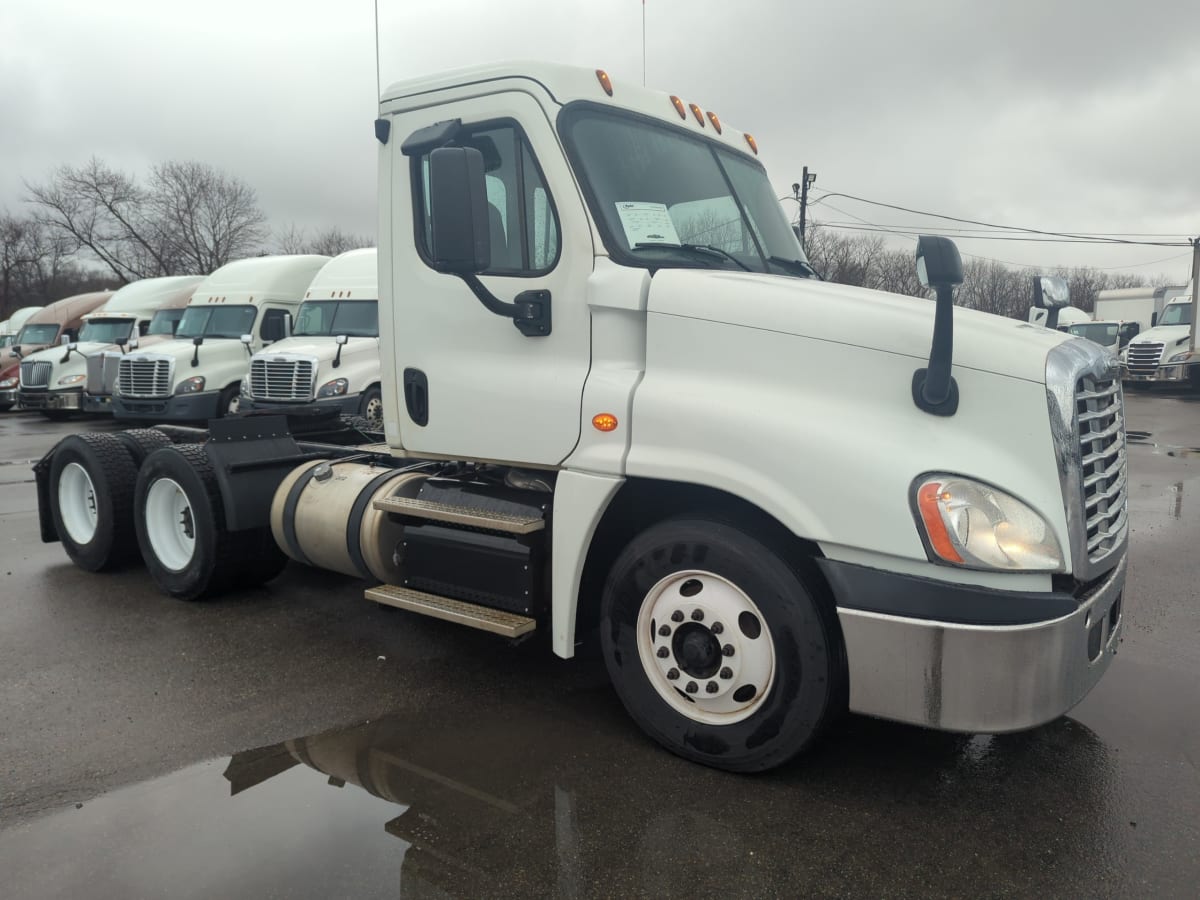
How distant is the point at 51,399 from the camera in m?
18.4

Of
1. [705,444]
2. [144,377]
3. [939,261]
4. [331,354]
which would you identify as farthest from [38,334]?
[939,261]

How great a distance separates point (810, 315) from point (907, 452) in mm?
640

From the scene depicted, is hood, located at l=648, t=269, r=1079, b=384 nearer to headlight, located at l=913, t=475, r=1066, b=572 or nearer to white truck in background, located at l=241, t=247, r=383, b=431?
headlight, located at l=913, t=475, r=1066, b=572

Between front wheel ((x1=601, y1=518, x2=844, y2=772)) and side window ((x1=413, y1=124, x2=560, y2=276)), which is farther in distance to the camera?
side window ((x1=413, y1=124, x2=560, y2=276))

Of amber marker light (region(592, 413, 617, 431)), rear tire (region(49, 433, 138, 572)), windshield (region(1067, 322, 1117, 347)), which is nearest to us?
amber marker light (region(592, 413, 617, 431))

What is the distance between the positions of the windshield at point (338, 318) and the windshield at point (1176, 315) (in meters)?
25.0

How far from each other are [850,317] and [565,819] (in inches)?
81.0

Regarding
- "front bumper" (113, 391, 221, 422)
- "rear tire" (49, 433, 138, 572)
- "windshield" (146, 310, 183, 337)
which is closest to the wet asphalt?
"rear tire" (49, 433, 138, 572)

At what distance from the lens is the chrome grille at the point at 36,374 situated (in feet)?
66.4

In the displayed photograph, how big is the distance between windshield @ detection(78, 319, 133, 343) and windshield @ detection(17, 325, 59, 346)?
18.7 feet

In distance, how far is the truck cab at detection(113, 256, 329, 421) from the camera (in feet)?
53.1

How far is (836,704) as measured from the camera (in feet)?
10.6

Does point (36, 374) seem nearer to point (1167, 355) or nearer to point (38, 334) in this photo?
point (38, 334)

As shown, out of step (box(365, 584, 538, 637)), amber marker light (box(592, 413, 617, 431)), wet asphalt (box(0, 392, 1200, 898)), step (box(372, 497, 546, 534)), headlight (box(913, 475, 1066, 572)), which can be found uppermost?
amber marker light (box(592, 413, 617, 431))
